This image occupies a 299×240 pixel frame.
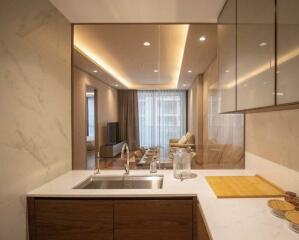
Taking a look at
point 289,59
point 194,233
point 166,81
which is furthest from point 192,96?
point 289,59

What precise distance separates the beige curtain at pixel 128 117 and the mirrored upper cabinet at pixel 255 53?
2.01 metres

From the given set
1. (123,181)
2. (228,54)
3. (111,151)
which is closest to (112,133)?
(111,151)

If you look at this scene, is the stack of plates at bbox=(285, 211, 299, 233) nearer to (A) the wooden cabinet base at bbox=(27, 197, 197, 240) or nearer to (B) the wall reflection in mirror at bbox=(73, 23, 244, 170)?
(A) the wooden cabinet base at bbox=(27, 197, 197, 240)

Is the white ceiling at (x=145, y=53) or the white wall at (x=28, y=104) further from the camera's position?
the white ceiling at (x=145, y=53)

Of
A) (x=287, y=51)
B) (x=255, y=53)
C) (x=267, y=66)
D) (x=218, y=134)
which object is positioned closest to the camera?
(x=287, y=51)

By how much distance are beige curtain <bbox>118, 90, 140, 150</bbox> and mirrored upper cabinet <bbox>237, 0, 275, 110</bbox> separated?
2.01 metres

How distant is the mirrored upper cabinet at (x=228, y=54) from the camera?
58.3 inches

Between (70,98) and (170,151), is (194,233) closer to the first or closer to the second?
(170,151)

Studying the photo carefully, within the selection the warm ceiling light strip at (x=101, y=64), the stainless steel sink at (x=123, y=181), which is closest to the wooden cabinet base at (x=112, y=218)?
the stainless steel sink at (x=123, y=181)

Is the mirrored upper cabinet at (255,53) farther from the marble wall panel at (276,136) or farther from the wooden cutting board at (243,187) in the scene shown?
the wooden cutting board at (243,187)

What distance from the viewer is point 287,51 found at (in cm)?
83

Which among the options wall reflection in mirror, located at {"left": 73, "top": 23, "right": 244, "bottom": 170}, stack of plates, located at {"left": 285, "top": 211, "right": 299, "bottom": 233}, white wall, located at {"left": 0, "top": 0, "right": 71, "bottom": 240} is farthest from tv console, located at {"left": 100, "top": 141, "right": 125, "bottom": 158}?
stack of plates, located at {"left": 285, "top": 211, "right": 299, "bottom": 233}

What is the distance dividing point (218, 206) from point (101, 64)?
11.1 feet

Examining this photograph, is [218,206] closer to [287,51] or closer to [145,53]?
[287,51]
